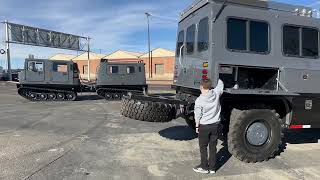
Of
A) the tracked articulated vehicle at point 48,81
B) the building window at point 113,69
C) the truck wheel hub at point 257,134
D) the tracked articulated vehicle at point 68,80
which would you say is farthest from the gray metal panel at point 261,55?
the building window at point 113,69

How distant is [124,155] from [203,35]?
2904 millimetres

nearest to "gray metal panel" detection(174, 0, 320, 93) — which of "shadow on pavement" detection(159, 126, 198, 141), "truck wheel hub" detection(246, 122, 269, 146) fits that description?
"truck wheel hub" detection(246, 122, 269, 146)

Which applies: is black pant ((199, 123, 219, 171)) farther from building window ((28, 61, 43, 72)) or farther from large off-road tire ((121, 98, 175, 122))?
building window ((28, 61, 43, 72))

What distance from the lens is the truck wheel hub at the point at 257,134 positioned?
8.15 m

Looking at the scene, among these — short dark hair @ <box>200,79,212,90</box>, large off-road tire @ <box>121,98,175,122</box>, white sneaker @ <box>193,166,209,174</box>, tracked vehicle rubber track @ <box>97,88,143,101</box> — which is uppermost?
short dark hair @ <box>200,79,212,90</box>

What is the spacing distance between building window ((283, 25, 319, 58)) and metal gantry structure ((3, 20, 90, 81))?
1918 inches

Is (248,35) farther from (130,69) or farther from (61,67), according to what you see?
(130,69)

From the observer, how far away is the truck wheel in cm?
798

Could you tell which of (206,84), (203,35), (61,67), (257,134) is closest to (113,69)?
(61,67)

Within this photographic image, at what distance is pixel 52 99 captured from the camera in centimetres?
2627

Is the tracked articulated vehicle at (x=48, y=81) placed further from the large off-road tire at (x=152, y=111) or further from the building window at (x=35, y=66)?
the large off-road tire at (x=152, y=111)

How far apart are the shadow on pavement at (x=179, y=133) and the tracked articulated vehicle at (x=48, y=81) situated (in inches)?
608

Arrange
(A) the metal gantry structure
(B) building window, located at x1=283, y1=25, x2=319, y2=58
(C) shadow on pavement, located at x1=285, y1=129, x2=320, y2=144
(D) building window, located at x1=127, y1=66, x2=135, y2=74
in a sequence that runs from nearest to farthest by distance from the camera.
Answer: (B) building window, located at x1=283, y1=25, x2=319, y2=58 → (C) shadow on pavement, located at x1=285, y1=129, x2=320, y2=144 → (D) building window, located at x1=127, y1=66, x2=135, y2=74 → (A) the metal gantry structure

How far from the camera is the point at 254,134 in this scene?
8.18 m
